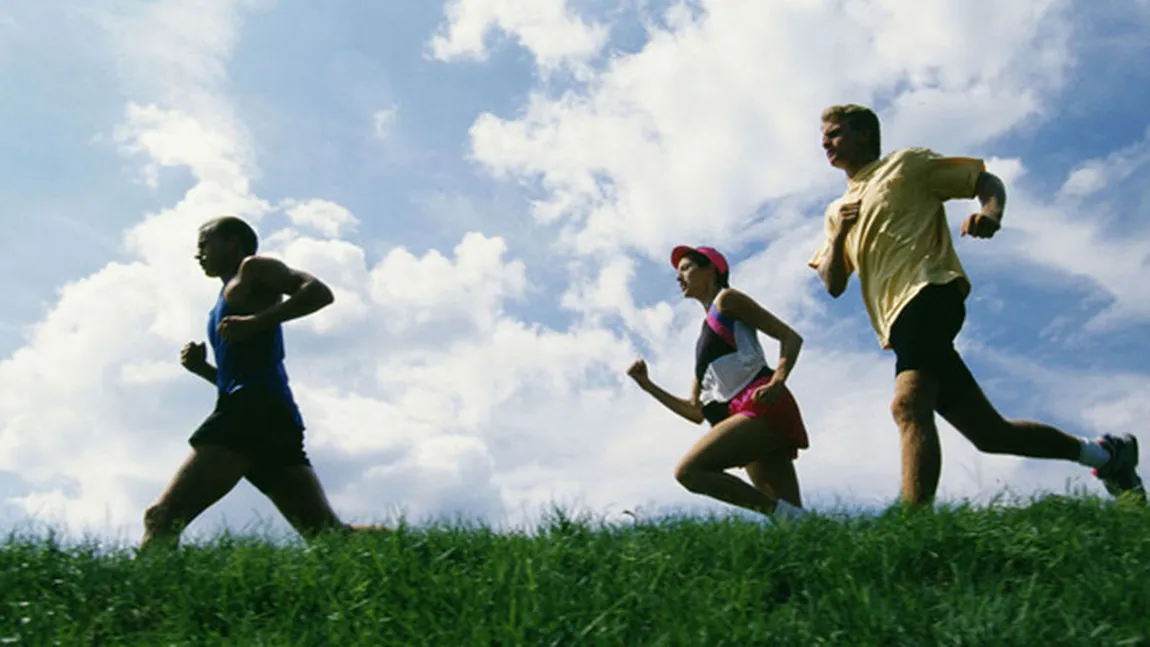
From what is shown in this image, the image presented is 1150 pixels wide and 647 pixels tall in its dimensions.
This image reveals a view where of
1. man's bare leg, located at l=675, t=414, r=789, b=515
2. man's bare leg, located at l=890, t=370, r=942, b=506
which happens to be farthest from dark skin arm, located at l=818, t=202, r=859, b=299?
man's bare leg, located at l=675, t=414, r=789, b=515

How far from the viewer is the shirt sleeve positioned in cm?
600

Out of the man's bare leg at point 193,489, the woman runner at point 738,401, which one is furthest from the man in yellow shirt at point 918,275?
the man's bare leg at point 193,489

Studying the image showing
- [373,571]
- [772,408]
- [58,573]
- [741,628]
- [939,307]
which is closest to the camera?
[741,628]

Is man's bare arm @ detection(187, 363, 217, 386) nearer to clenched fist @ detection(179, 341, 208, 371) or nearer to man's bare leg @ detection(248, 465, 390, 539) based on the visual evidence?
clenched fist @ detection(179, 341, 208, 371)

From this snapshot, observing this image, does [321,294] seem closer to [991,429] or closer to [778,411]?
[778,411]

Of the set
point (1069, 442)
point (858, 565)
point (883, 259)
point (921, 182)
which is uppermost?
point (921, 182)

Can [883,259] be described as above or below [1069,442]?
above

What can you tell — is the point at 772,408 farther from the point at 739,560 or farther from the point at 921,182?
the point at 739,560

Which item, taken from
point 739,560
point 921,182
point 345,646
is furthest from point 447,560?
point 921,182

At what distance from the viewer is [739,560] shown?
14.2 feet

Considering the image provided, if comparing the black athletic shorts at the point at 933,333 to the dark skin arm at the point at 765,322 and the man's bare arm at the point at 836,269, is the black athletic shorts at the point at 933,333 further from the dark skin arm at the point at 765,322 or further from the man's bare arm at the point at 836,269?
the dark skin arm at the point at 765,322

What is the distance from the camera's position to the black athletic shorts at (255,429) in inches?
231

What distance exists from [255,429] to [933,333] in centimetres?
360

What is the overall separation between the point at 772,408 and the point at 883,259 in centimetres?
106
